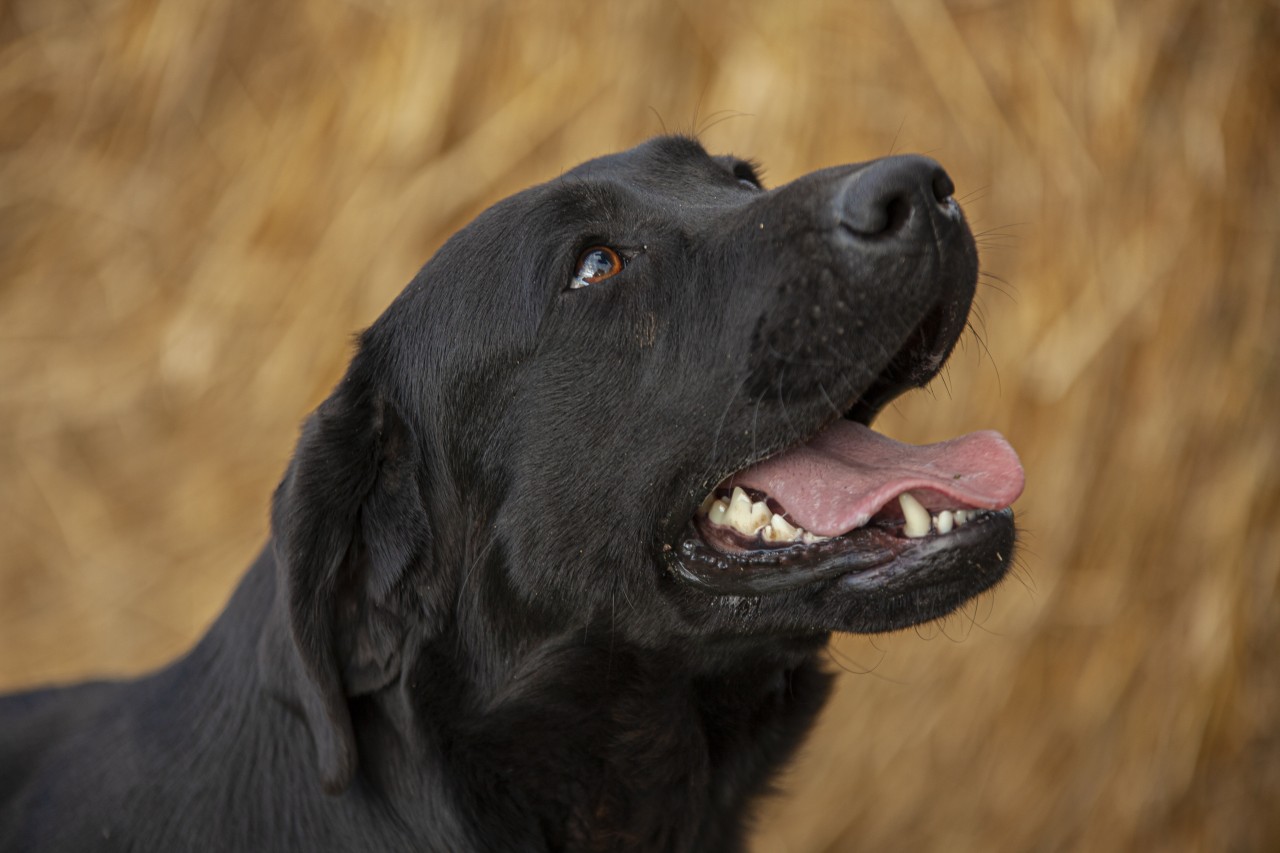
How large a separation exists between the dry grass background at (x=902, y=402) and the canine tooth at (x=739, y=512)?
5.61 feet

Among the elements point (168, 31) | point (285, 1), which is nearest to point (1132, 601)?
point (285, 1)

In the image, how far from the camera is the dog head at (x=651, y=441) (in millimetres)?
2219

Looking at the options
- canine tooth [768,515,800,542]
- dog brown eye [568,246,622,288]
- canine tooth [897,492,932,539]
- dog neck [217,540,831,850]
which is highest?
dog brown eye [568,246,622,288]

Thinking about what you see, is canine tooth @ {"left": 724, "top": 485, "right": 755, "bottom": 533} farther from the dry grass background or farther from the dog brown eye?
the dry grass background

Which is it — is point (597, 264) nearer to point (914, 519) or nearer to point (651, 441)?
point (651, 441)

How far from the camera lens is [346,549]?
240 cm

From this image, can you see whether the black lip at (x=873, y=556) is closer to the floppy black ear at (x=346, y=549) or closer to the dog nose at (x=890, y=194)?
the dog nose at (x=890, y=194)

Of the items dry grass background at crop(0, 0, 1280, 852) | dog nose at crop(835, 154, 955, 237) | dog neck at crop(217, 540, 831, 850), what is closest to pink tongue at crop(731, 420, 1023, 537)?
dog neck at crop(217, 540, 831, 850)

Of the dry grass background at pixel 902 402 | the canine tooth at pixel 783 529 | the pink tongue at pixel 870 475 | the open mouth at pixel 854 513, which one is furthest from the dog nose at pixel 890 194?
the dry grass background at pixel 902 402

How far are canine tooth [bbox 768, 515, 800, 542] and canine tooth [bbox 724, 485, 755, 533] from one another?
0.06 meters

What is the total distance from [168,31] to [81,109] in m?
0.56

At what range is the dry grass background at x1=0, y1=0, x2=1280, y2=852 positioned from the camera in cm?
419

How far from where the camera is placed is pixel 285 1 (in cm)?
487

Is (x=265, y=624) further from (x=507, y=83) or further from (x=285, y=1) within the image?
(x=285, y=1)
